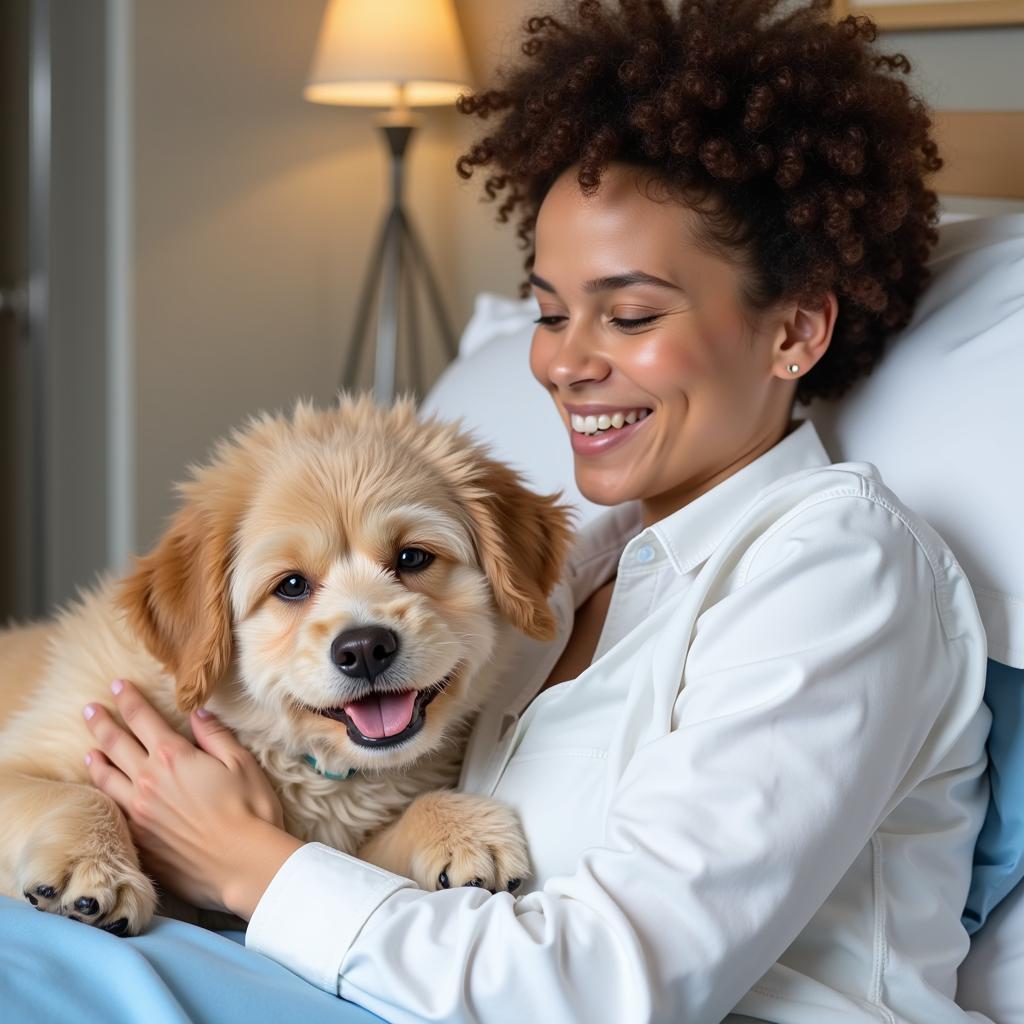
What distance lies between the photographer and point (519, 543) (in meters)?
1.52

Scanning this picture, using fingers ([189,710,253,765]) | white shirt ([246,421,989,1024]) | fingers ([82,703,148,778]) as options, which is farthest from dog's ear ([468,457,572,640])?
fingers ([82,703,148,778])

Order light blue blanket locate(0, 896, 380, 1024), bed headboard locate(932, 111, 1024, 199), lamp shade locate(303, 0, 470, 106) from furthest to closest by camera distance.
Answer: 1. lamp shade locate(303, 0, 470, 106)
2. bed headboard locate(932, 111, 1024, 199)
3. light blue blanket locate(0, 896, 380, 1024)

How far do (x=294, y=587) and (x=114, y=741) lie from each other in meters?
0.27

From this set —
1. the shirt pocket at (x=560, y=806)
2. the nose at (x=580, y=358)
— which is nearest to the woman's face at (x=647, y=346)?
the nose at (x=580, y=358)

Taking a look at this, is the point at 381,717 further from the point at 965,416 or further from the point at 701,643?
the point at 965,416

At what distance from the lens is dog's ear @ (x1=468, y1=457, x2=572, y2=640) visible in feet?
4.80

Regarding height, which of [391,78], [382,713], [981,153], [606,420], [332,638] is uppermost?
[391,78]

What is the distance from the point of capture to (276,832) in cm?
130

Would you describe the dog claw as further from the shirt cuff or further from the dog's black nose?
the dog's black nose

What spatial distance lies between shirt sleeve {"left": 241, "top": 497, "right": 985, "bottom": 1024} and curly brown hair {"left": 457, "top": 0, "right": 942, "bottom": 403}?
42cm

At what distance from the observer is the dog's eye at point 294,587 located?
55.3 inches

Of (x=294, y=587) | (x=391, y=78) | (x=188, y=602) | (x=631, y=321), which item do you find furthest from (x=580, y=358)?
(x=391, y=78)

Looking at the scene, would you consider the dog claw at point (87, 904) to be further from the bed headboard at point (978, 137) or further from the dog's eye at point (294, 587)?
the bed headboard at point (978, 137)

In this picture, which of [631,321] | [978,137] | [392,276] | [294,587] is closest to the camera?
[294,587]
